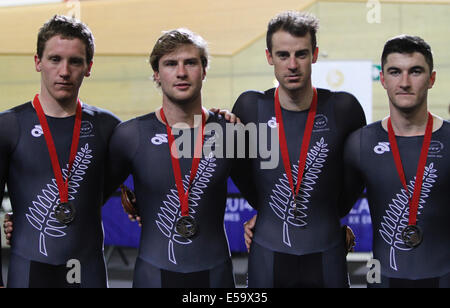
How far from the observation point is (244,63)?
838 centimetres

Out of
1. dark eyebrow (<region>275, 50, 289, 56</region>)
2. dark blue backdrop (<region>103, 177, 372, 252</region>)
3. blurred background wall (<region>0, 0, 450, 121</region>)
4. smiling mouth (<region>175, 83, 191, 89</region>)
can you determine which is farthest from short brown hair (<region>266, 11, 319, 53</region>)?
blurred background wall (<region>0, 0, 450, 121</region>)

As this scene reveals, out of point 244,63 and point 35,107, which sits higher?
point 244,63

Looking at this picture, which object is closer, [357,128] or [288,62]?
[288,62]

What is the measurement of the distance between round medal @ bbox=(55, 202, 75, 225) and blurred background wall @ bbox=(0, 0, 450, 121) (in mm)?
5806

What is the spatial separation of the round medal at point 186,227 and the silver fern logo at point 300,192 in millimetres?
386

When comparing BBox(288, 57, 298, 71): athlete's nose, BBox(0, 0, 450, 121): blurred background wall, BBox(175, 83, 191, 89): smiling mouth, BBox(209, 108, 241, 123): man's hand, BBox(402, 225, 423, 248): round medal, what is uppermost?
BBox(0, 0, 450, 121): blurred background wall

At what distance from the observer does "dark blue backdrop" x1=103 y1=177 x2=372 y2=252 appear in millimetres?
5426

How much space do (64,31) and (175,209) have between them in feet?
3.08

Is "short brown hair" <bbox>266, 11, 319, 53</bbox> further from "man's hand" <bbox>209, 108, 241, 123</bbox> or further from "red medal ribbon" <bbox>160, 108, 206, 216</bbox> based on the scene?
"red medal ribbon" <bbox>160, 108, 206, 216</bbox>
